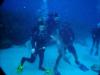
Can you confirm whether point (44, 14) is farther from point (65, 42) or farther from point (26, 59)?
point (26, 59)

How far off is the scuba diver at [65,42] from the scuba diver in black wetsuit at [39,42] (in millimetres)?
336

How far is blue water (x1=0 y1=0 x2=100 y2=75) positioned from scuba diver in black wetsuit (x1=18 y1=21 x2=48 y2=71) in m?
0.10

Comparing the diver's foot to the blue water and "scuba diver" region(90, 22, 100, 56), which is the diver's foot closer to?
the blue water

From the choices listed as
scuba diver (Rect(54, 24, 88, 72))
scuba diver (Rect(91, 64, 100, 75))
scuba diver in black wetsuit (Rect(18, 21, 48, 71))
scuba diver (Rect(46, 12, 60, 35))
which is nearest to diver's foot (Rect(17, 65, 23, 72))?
scuba diver in black wetsuit (Rect(18, 21, 48, 71))

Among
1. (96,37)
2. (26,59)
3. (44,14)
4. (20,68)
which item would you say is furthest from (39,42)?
(96,37)

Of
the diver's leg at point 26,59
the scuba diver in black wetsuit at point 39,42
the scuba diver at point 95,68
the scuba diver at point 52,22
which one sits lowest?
the scuba diver at point 95,68

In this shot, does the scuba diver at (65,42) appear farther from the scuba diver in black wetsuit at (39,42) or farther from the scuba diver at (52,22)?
the scuba diver in black wetsuit at (39,42)

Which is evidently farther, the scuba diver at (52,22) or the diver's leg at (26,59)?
the diver's leg at (26,59)

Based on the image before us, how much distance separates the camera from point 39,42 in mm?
4477

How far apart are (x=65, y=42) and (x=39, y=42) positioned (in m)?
0.60

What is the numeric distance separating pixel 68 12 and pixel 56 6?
1.00ft

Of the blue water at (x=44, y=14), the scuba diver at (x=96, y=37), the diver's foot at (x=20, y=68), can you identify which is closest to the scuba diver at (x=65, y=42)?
the blue water at (x=44, y=14)

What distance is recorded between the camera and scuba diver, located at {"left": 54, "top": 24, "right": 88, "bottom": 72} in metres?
4.49

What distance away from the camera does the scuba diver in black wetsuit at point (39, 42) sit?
4.41 metres
